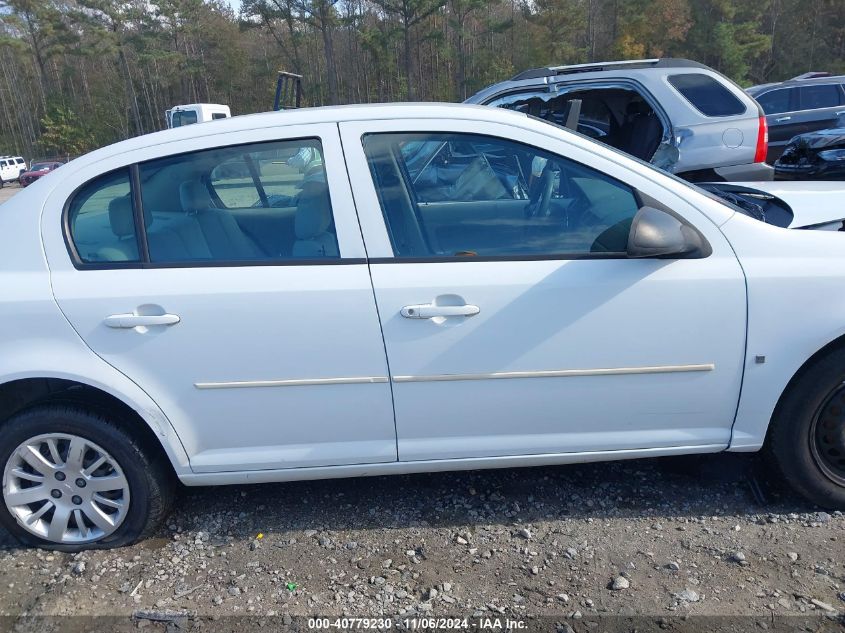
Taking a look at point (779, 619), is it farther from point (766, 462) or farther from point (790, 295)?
point (790, 295)

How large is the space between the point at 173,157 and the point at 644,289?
1.94 metres

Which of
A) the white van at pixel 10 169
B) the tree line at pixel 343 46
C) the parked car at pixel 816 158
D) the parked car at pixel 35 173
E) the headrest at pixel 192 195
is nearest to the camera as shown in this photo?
the headrest at pixel 192 195

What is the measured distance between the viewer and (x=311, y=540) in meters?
2.81

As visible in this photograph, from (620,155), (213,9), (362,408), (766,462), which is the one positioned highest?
(213,9)

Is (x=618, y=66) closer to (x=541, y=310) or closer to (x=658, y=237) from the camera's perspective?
(x=658, y=237)

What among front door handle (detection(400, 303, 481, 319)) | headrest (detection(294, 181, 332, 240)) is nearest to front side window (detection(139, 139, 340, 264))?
headrest (detection(294, 181, 332, 240))

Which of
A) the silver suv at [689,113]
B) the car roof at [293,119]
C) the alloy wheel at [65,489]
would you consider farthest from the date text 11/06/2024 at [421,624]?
the silver suv at [689,113]

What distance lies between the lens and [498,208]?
282 cm

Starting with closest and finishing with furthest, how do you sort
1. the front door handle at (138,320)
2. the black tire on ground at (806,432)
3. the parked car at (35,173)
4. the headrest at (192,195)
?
1. the front door handle at (138,320)
2. the black tire on ground at (806,432)
3. the headrest at (192,195)
4. the parked car at (35,173)

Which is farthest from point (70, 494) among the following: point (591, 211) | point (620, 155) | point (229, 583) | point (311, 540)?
point (620, 155)

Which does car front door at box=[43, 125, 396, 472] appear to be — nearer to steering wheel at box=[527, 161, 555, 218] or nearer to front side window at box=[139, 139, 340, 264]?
front side window at box=[139, 139, 340, 264]

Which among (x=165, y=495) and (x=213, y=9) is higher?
(x=213, y=9)

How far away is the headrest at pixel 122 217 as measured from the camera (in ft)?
8.64

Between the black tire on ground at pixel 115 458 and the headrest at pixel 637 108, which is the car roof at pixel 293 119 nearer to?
the black tire on ground at pixel 115 458
